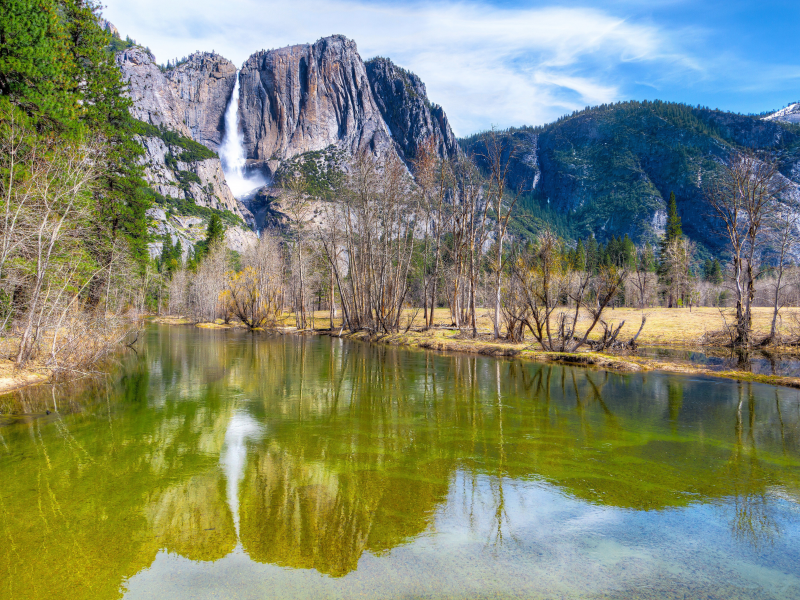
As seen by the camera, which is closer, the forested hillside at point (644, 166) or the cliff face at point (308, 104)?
the forested hillside at point (644, 166)

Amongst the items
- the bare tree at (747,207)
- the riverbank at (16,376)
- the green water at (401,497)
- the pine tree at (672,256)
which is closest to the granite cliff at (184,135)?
the riverbank at (16,376)

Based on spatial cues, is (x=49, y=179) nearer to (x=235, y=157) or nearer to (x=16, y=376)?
(x=16, y=376)

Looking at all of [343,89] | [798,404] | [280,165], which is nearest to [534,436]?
[798,404]

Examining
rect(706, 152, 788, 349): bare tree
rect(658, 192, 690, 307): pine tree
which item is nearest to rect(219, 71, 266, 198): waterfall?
rect(658, 192, 690, 307): pine tree

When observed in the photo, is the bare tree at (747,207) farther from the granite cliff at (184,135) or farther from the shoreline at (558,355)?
the granite cliff at (184,135)

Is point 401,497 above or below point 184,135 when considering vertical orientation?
below

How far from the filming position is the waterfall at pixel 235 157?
169m

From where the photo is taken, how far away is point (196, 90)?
572 ft

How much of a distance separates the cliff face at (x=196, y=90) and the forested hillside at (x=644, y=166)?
9581cm

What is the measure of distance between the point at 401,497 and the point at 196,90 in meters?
202

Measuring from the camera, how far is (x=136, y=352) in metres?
27.4

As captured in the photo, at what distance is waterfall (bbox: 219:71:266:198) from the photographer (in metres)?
169

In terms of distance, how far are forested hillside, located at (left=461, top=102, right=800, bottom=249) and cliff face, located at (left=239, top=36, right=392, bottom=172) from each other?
141 feet

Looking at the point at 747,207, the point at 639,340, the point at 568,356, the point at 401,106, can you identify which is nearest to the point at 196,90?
the point at 401,106
